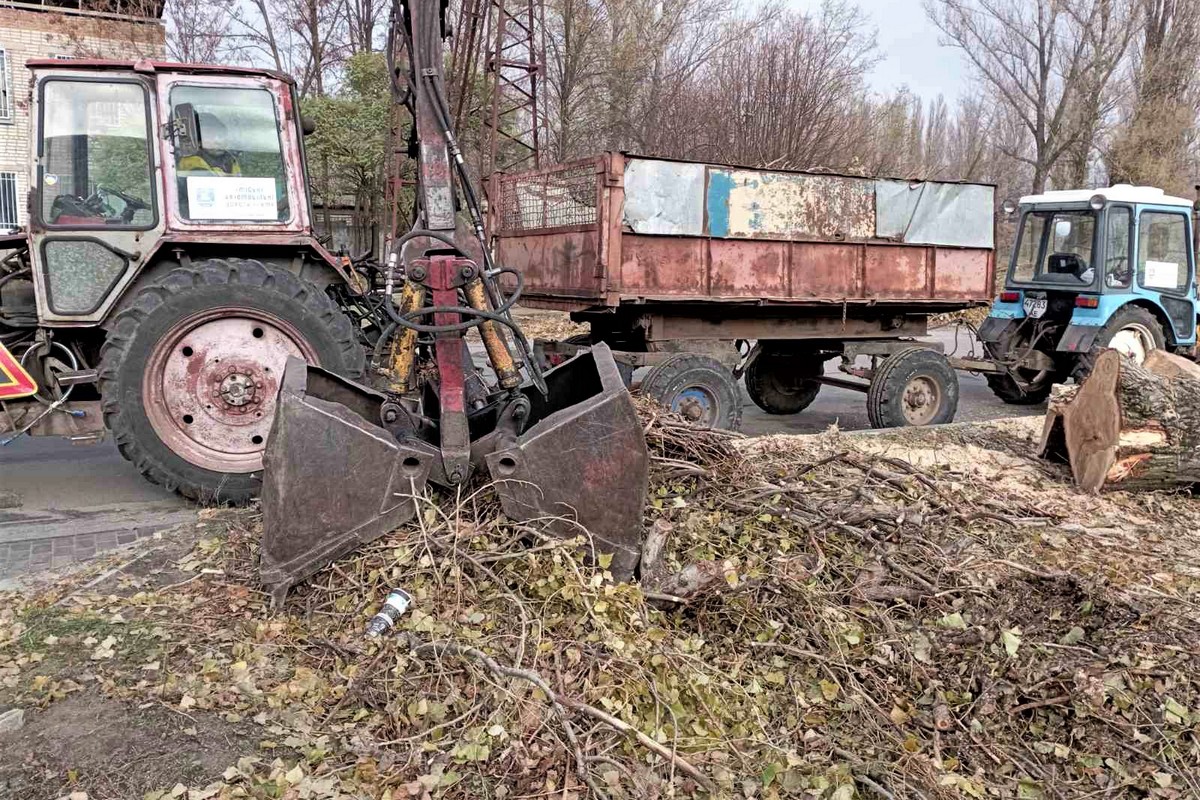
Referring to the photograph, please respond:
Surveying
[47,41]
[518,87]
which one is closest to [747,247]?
[518,87]

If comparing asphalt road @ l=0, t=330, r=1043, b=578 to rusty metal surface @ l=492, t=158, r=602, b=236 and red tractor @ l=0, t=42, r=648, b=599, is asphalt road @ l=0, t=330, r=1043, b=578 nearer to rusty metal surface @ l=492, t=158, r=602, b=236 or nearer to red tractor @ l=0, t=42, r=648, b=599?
red tractor @ l=0, t=42, r=648, b=599

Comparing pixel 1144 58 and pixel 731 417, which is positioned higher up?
pixel 1144 58

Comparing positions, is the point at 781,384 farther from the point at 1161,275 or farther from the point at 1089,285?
the point at 1161,275

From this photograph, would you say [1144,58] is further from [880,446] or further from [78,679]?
[78,679]

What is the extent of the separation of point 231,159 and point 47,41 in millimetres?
15996

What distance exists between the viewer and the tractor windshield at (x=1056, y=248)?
933cm

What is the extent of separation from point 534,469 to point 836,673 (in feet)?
4.43

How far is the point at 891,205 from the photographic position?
788cm

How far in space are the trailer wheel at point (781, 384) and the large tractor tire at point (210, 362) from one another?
483cm

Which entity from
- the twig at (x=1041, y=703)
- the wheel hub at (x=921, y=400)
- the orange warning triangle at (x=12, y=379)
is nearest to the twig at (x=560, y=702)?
the twig at (x=1041, y=703)

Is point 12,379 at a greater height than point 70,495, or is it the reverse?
point 12,379

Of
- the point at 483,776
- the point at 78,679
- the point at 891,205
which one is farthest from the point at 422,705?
the point at 891,205

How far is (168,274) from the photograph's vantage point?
538 centimetres

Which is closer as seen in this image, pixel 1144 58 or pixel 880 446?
pixel 880 446
